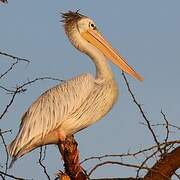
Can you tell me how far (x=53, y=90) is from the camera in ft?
25.1

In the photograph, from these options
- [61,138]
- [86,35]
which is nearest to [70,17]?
[86,35]

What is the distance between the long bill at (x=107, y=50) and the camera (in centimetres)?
811

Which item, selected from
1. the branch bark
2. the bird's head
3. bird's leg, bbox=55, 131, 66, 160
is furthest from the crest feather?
the branch bark

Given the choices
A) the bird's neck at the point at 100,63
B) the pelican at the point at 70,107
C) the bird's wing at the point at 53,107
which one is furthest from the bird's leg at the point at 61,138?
the bird's neck at the point at 100,63

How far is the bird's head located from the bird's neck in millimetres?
165

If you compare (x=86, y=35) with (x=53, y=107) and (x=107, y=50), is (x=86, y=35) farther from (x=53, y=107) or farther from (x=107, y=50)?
(x=53, y=107)

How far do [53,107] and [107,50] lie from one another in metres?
1.42

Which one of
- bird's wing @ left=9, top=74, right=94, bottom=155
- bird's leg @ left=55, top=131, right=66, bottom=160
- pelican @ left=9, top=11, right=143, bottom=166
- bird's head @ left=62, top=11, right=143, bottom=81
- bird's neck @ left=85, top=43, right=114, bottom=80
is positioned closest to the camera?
bird's leg @ left=55, top=131, right=66, bottom=160

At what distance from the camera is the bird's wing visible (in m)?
7.07

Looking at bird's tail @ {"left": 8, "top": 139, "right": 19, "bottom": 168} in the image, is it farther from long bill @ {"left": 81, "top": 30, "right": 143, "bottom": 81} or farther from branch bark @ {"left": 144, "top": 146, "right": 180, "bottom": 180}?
branch bark @ {"left": 144, "top": 146, "right": 180, "bottom": 180}

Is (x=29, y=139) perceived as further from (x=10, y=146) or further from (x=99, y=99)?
(x=99, y=99)

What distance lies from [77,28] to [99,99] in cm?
163

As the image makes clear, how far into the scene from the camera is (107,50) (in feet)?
27.5

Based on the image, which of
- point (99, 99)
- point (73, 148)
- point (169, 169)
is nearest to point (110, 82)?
point (99, 99)
